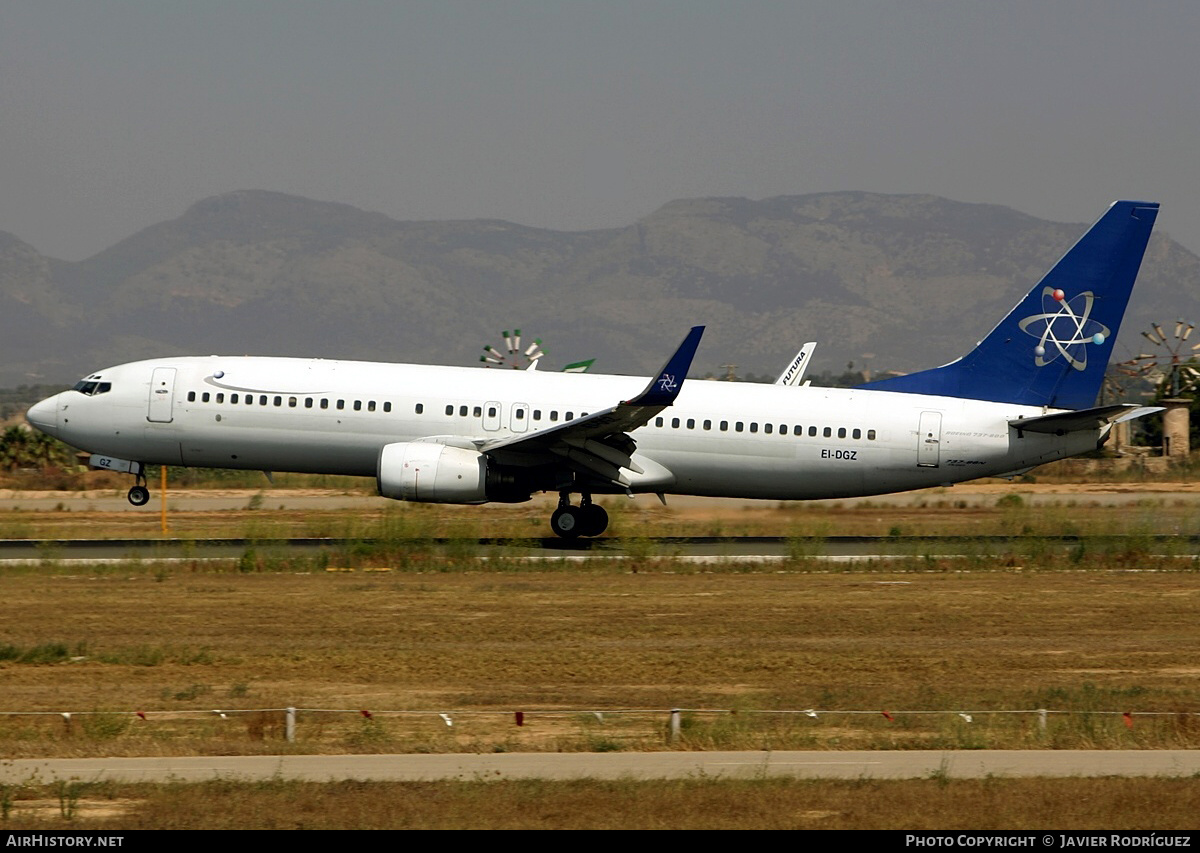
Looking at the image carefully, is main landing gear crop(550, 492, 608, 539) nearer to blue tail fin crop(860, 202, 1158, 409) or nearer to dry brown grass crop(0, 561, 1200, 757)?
dry brown grass crop(0, 561, 1200, 757)

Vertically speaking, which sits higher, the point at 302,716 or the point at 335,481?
the point at 335,481

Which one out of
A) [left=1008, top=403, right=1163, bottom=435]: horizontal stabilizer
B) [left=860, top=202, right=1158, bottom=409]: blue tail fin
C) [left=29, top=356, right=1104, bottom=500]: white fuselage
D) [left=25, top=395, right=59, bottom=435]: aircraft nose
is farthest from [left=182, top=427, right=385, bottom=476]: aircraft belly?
[left=1008, top=403, right=1163, bottom=435]: horizontal stabilizer

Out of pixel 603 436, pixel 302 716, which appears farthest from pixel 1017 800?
pixel 603 436

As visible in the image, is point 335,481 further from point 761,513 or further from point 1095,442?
point 1095,442

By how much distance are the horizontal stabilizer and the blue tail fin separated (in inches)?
42.8

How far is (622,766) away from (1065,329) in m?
20.7

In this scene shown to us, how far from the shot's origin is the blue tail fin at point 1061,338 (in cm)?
2992

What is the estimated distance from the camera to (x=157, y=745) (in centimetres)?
1267

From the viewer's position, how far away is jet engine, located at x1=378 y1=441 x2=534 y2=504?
2722cm

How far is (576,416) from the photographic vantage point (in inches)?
1142

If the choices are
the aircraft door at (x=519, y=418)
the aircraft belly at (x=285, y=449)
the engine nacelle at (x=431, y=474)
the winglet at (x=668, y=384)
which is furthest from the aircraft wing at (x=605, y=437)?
the aircraft belly at (x=285, y=449)

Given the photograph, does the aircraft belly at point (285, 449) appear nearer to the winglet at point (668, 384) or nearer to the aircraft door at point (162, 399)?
the aircraft door at point (162, 399)
